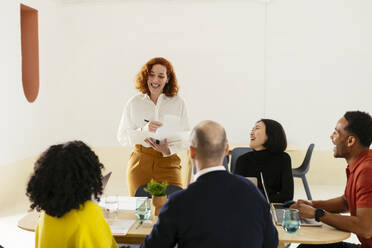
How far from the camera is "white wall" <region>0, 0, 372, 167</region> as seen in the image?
6.85 meters

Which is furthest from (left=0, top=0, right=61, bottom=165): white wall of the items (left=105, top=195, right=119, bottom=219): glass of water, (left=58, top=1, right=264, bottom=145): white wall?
(left=105, top=195, right=119, bottom=219): glass of water

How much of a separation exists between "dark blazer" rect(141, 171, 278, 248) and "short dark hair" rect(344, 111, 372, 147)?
95 cm

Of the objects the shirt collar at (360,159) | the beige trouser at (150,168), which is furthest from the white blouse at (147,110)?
the shirt collar at (360,159)

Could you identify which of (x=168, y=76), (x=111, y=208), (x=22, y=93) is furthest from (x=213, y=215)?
(x=22, y=93)

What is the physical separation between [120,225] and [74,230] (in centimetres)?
49

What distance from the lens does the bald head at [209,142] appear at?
166cm

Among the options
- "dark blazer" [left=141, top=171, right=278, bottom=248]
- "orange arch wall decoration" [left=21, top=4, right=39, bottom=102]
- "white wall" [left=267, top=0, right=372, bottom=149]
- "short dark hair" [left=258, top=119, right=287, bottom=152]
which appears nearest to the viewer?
"dark blazer" [left=141, top=171, right=278, bottom=248]

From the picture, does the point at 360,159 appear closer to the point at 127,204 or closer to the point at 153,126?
the point at 127,204

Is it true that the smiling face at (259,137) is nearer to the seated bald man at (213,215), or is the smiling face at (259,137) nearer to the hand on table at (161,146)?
the hand on table at (161,146)

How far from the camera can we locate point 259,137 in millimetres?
3029

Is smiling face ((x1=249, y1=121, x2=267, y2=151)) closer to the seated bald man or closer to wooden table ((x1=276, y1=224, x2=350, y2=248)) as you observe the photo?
wooden table ((x1=276, y1=224, x2=350, y2=248))

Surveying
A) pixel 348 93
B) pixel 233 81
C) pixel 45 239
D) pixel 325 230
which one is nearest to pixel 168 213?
pixel 45 239

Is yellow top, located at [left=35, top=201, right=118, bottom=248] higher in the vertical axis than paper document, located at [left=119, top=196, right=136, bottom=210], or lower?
higher

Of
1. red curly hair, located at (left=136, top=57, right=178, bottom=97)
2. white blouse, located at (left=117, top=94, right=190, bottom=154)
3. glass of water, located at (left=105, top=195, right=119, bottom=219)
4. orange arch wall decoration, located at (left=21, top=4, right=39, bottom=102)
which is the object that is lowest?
glass of water, located at (left=105, top=195, right=119, bottom=219)
